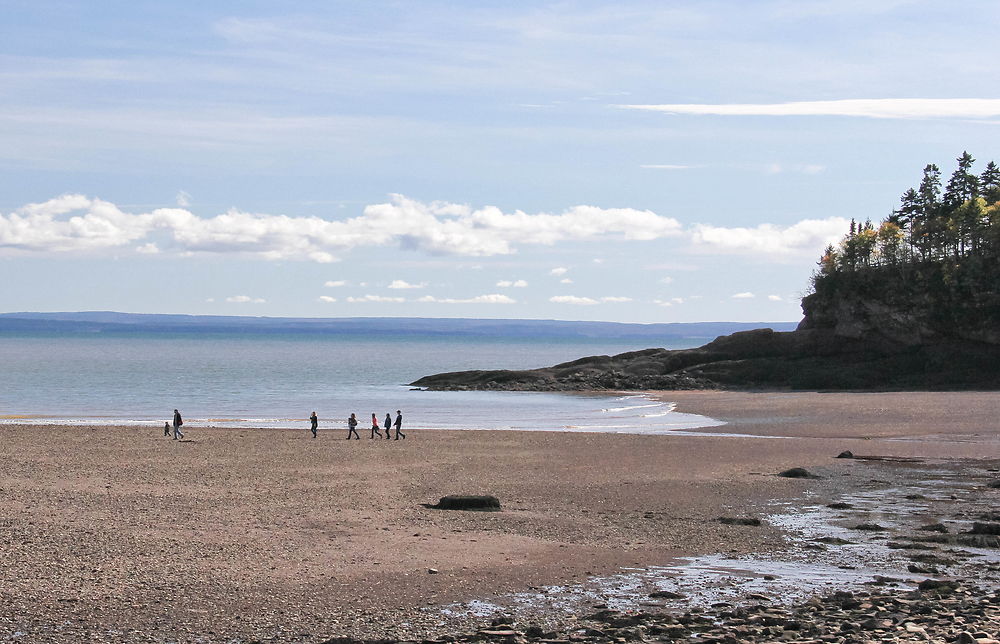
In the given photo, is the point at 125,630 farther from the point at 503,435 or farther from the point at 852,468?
the point at 503,435

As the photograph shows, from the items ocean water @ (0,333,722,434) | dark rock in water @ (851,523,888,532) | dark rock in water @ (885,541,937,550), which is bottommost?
ocean water @ (0,333,722,434)

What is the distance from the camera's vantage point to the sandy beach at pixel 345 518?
13.3 metres

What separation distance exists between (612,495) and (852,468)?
8984 mm

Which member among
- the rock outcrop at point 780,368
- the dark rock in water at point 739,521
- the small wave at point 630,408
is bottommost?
the small wave at point 630,408

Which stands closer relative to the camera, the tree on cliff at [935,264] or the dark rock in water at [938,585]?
the dark rock in water at [938,585]

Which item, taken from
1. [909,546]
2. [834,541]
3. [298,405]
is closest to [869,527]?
[834,541]

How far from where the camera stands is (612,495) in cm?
2352

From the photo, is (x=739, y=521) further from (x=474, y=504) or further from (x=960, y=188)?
(x=960, y=188)

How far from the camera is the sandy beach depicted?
13.3 m

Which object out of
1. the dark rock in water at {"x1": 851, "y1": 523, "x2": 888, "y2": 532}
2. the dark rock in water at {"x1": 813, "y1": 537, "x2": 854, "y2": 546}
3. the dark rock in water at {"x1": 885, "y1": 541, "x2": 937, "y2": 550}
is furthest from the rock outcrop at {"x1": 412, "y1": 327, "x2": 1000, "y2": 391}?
the dark rock in water at {"x1": 885, "y1": 541, "x2": 937, "y2": 550}

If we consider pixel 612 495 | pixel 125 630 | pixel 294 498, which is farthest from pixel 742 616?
pixel 294 498

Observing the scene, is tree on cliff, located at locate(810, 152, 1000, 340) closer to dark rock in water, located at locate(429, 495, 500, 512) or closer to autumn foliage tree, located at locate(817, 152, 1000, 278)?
autumn foliage tree, located at locate(817, 152, 1000, 278)

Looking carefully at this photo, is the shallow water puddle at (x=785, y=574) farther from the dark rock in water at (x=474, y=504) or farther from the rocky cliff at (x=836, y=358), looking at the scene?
the rocky cliff at (x=836, y=358)

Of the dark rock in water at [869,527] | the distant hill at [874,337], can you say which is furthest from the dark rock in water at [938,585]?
the distant hill at [874,337]
